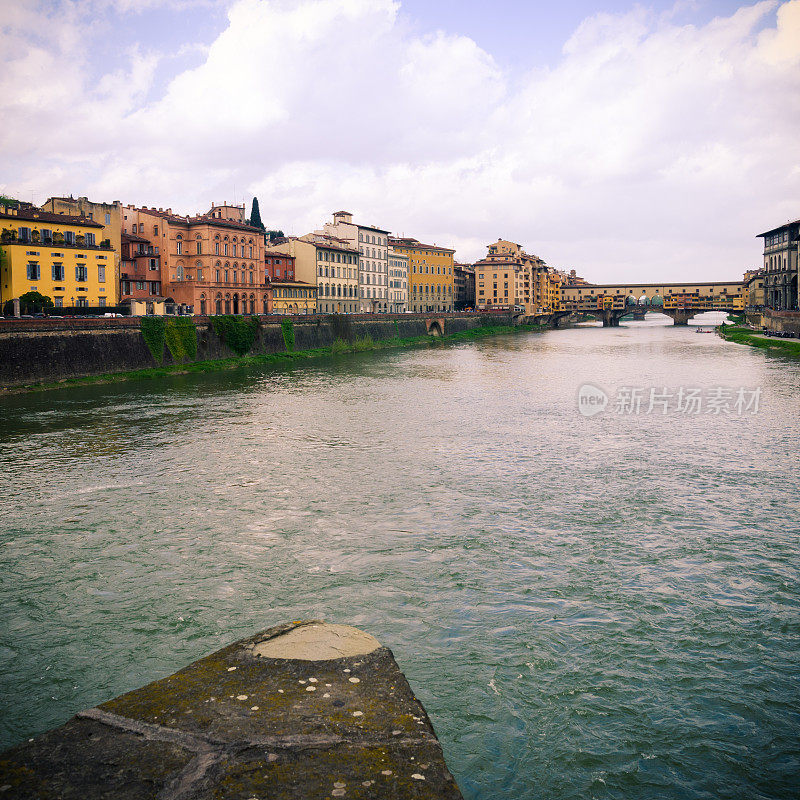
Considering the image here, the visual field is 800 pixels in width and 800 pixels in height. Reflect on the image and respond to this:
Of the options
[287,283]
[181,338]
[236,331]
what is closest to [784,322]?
[287,283]

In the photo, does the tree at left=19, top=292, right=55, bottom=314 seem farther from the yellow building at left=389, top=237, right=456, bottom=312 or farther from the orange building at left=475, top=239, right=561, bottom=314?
the orange building at left=475, top=239, right=561, bottom=314

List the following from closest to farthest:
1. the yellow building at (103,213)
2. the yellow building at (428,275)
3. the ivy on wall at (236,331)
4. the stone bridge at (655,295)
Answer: the ivy on wall at (236,331)
the yellow building at (103,213)
the yellow building at (428,275)
the stone bridge at (655,295)

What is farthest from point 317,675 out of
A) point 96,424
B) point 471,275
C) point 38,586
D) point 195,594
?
point 471,275

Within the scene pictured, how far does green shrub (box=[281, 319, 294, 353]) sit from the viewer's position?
5491cm

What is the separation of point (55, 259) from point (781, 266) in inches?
3419

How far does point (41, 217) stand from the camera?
44906mm

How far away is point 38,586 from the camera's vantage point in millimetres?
10086

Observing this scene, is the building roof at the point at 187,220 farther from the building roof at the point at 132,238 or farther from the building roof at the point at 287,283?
the building roof at the point at 287,283

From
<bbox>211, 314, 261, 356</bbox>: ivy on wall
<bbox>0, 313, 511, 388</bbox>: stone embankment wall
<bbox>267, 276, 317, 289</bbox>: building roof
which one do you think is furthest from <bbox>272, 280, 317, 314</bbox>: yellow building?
<bbox>211, 314, 261, 356</bbox>: ivy on wall

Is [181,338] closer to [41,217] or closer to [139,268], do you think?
[41,217]

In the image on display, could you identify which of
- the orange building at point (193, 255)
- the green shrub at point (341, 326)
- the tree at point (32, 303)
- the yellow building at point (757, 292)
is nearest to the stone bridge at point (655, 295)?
the yellow building at point (757, 292)

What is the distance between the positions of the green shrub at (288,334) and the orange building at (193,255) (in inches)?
375

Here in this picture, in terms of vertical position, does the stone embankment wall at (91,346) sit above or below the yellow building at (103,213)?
below

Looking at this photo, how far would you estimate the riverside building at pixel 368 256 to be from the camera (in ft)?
307
